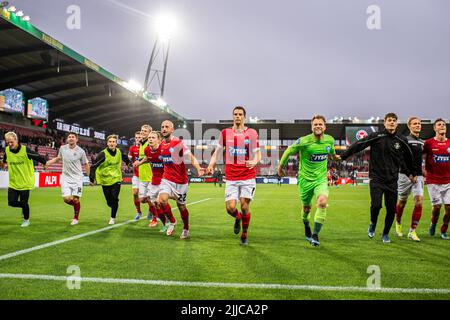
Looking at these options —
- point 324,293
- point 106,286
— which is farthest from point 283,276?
point 106,286

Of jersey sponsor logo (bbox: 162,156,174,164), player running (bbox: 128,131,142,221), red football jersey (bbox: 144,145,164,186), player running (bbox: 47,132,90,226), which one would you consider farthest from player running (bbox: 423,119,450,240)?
player running (bbox: 47,132,90,226)

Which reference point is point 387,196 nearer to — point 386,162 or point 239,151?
point 386,162

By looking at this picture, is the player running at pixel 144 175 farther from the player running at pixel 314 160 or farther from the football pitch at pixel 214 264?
the player running at pixel 314 160

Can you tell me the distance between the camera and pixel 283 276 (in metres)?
4.41

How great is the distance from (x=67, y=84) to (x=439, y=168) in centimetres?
3022

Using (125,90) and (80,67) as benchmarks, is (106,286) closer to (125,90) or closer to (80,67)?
(80,67)

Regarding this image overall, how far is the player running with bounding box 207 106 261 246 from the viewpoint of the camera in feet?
21.2

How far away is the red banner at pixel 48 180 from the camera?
27.3 metres

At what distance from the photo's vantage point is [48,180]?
28.1 m

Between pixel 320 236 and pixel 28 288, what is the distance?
5.47m

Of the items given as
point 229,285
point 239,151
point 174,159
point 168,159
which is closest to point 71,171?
point 168,159

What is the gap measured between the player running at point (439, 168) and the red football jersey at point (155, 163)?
18.4 ft

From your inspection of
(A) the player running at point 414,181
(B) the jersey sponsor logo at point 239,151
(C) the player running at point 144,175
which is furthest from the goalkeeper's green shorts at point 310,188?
(C) the player running at point 144,175

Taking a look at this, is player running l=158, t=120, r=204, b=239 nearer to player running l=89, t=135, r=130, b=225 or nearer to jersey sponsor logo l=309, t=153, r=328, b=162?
jersey sponsor logo l=309, t=153, r=328, b=162
